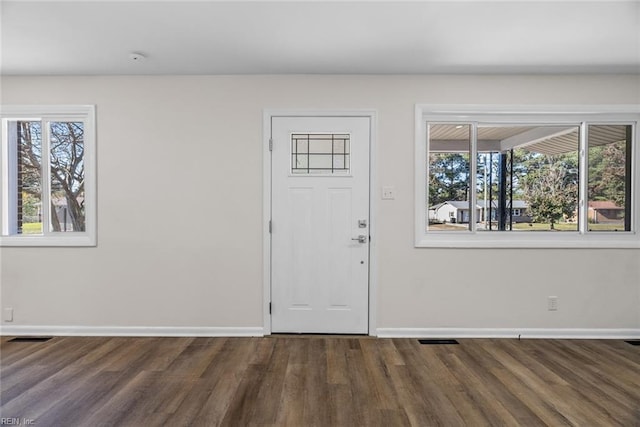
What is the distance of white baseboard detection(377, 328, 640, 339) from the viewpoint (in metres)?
3.22

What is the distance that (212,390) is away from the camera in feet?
7.55

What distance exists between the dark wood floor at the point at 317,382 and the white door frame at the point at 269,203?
294mm

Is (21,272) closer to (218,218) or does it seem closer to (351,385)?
(218,218)

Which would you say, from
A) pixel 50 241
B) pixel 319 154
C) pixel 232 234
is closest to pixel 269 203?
pixel 232 234

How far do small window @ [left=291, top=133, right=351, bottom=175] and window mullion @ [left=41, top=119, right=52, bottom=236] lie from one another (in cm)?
241

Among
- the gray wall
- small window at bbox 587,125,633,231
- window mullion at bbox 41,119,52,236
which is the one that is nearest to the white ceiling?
the gray wall

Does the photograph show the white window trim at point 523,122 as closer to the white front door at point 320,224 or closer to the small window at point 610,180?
the small window at point 610,180

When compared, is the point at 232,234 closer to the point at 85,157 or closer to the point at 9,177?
the point at 85,157

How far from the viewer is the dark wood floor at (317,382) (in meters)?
2.03

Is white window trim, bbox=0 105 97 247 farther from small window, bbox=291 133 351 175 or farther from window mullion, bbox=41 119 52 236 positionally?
small window, bbox=291 133 351 175

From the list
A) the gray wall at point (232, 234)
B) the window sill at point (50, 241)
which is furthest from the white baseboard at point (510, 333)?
the window sill at point (50, 241)

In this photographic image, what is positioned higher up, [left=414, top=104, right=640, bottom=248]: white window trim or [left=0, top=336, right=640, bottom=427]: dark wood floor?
[left=414, top=104, right=640, bottom=248]: white window trim

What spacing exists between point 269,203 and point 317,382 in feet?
5.30

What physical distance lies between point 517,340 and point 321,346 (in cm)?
185
